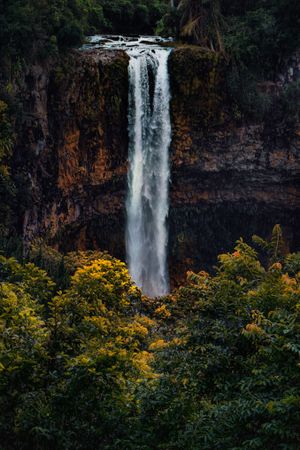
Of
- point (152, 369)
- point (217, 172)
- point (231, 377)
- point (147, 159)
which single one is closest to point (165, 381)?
point (231, 377)

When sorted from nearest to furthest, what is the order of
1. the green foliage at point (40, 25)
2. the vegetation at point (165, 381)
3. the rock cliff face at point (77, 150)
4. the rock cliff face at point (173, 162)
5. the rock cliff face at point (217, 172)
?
the vegetation at point (165, 381) < the green foliage at point (40, 25) < the rock cliff face at point (77, 150) < the rock cliff face at point (173, 162) < the rock cliff face at point (217, 172)

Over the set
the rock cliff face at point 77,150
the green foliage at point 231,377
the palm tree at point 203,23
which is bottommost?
the green foliage at point 231,377

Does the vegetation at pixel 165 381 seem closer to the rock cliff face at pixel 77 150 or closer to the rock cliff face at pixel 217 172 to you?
the rock cliff face at pixel 77 150

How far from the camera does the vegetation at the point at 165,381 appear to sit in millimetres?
8727

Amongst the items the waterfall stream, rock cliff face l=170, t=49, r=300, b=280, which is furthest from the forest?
rock cliff face l=170, t=49, r=300, b=280

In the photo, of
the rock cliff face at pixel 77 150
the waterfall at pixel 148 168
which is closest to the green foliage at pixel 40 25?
the rock cliff face at pixel 77 150

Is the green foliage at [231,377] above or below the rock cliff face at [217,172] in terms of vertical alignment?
below

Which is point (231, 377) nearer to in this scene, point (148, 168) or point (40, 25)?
point (40, 25)

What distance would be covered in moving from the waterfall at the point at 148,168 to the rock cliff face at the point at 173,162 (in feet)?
1.49

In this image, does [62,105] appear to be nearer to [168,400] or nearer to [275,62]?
[275,62]

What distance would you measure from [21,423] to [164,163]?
24.1 m

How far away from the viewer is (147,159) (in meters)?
32.0

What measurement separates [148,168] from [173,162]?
51.9 inches

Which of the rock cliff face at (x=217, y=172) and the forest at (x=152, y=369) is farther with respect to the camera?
the rock cliff face at (x=217, y=172)
